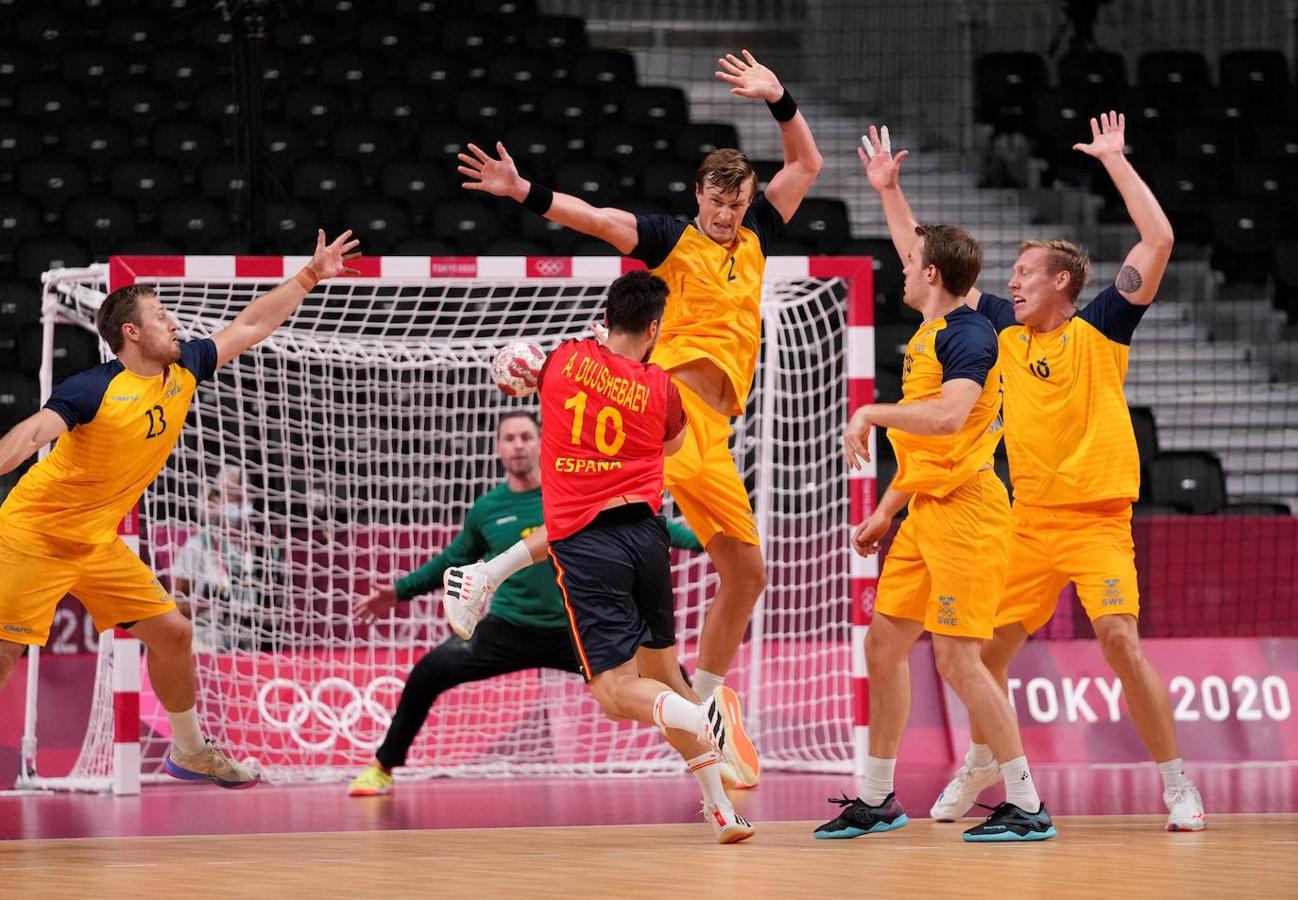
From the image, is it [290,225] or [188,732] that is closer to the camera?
[188,732]

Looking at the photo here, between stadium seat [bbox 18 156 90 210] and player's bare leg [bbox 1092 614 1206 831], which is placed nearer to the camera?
player's bare leg [bbox 1092 614 1206 831]

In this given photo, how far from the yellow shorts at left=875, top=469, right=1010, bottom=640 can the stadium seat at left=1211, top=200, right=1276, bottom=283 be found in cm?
949

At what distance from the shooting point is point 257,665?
988 centimetres

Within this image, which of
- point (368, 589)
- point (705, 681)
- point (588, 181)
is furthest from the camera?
point (588, 181)

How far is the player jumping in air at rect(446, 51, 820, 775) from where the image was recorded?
7098 millimetres

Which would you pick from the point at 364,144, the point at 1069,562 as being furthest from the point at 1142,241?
the point at 364,144

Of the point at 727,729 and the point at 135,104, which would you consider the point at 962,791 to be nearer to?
the point at 727,729

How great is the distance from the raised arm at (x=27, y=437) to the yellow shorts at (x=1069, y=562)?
3.64 metres

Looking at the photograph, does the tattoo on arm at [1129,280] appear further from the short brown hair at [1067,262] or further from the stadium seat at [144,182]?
the stadium seat at [144,182]

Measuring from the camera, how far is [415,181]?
14789 millimetres

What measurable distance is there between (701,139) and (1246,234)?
4719mm

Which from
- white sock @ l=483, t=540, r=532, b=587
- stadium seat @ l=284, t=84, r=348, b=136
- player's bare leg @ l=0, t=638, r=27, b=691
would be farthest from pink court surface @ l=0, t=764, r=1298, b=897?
stadium seat @ l=284, t=84, r=348, b=136

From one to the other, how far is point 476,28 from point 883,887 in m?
12.6

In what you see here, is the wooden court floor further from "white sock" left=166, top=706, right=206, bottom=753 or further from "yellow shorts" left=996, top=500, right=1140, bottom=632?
"white sock" left=166, top=706, right=206, bottom=753
